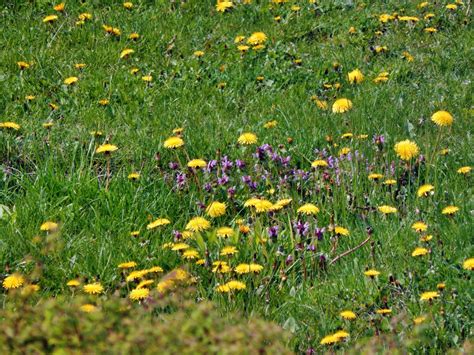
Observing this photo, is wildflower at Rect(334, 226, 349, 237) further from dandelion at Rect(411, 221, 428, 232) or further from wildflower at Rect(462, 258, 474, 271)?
wildflower at Rect(462, 258, 474, 271)

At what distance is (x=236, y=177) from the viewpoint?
484 centimetres

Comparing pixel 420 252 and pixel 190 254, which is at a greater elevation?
pixel 420 252

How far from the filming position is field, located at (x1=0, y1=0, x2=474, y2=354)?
3215 mm

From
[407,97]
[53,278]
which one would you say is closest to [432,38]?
[407,97]

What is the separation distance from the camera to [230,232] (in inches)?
153

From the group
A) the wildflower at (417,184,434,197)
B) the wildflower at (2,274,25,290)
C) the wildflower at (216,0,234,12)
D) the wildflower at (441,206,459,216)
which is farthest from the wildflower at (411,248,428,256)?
the wildflower at (216,0,234,12)

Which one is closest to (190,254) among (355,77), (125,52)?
(355,77)

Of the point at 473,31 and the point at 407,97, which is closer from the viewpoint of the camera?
the point at 407,97

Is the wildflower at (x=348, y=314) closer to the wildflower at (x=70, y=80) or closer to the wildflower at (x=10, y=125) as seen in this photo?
the wildflower at (x=10, y=125)

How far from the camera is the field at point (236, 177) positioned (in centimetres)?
321

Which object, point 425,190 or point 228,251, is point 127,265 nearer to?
point 228,251

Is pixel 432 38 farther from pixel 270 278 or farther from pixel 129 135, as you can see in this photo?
pixel 270 278

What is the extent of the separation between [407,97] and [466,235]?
6.81ft

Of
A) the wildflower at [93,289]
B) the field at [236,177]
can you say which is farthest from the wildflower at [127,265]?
the wildflower at [93,289]
